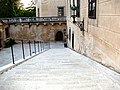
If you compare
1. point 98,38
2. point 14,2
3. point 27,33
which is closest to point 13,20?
point 27,33

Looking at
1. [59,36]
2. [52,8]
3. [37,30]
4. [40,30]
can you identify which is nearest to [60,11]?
[52,8]

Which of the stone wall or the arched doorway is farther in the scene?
the arched doorway

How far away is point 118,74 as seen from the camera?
182 inches

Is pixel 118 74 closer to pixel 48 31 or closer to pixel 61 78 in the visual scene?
pixel 61 78

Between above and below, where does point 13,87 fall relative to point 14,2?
below

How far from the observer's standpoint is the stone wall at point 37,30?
27.2m

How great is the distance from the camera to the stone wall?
89.3 ft

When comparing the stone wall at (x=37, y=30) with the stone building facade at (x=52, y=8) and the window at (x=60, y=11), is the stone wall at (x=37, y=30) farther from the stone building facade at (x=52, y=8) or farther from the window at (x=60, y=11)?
the stone building facade at (x=52, y=8)

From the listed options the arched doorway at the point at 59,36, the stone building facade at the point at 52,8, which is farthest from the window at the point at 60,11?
the arched doorway at the point at 59,36

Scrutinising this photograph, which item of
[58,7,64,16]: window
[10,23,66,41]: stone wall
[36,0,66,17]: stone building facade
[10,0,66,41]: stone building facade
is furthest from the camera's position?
[58,7,64,16]: window

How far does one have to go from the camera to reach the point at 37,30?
89.8 feet

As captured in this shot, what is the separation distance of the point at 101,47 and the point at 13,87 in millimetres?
3675

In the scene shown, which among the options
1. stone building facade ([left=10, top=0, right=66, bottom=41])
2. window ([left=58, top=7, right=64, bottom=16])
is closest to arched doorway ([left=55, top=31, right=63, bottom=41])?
stone building facade ([left=10, top=0, right=66, bottom=41])

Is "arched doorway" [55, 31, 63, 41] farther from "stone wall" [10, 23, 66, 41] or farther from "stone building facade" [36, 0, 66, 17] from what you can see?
"stone building facade" [36, 0, 66, 17]
